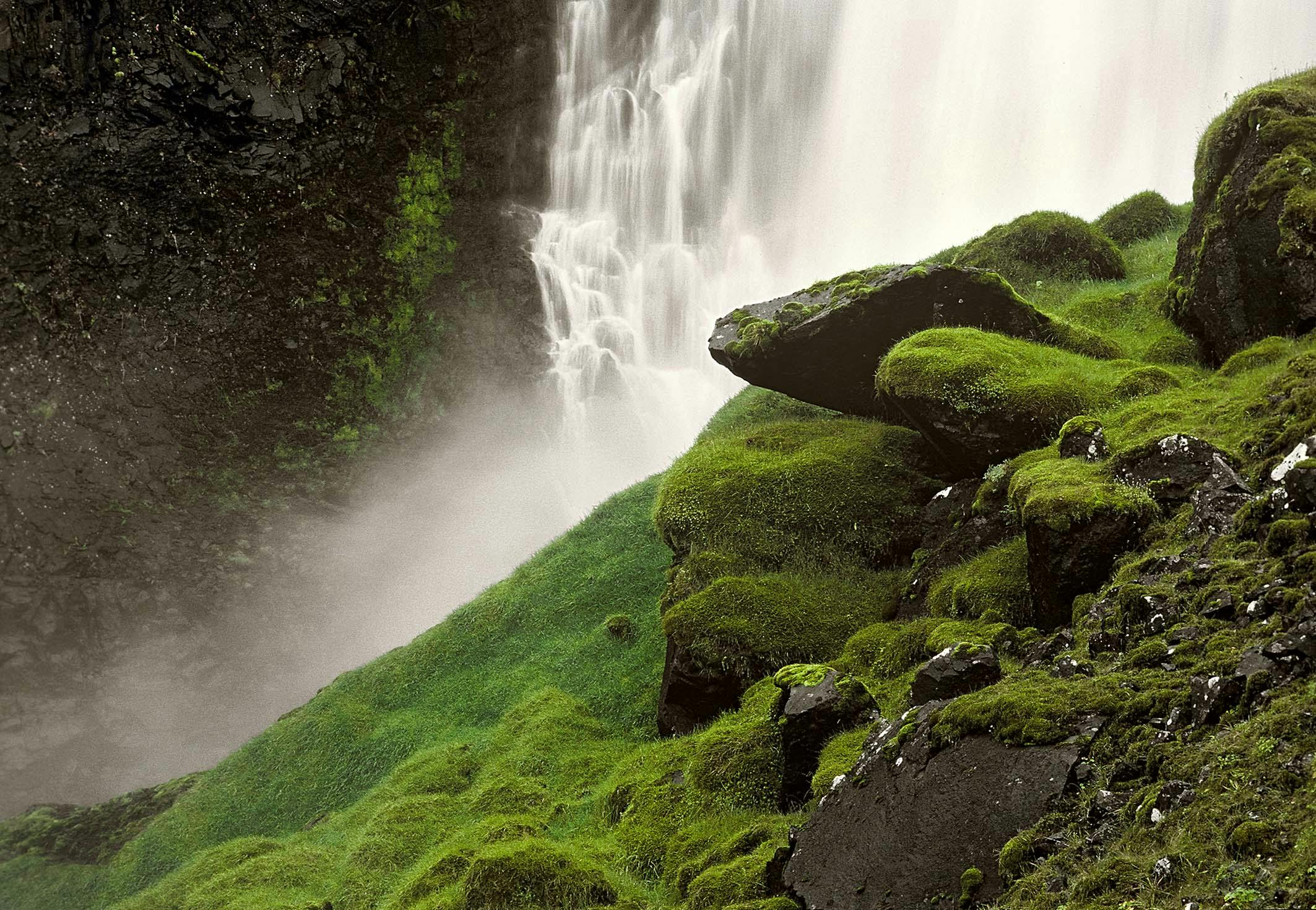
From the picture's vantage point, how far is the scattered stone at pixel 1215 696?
15.1 feet

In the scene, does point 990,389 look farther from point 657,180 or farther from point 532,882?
point 657,180

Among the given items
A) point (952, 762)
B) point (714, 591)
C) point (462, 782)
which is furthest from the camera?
point (462, 782)

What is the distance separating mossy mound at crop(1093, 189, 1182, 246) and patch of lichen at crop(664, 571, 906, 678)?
568 inches

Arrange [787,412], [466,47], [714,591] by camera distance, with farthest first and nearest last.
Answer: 1. [466,47]
2. [787,412]
3. [714,591]

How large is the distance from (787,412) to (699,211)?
24.7 metres

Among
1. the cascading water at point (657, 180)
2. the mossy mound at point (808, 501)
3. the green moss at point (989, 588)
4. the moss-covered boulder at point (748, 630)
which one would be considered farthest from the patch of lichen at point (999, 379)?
the cascading water at point (657, 180)

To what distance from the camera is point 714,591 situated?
1288 centimetres

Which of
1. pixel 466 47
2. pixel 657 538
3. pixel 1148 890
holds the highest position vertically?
pixel 466 47

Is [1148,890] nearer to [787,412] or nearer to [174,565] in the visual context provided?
[787,412]

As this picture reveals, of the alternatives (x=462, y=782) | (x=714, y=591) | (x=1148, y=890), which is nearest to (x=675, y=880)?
(x=714, y=591)

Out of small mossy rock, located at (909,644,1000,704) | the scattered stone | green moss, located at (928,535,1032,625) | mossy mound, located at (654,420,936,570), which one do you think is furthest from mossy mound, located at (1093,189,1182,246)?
the scattered stone

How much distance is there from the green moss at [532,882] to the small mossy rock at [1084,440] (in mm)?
6631

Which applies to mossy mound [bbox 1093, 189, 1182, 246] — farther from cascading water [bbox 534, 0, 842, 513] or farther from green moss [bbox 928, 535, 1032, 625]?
cascading water [bbox 534, 0, 842, 513]

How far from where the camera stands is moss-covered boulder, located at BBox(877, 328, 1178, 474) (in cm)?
1159
